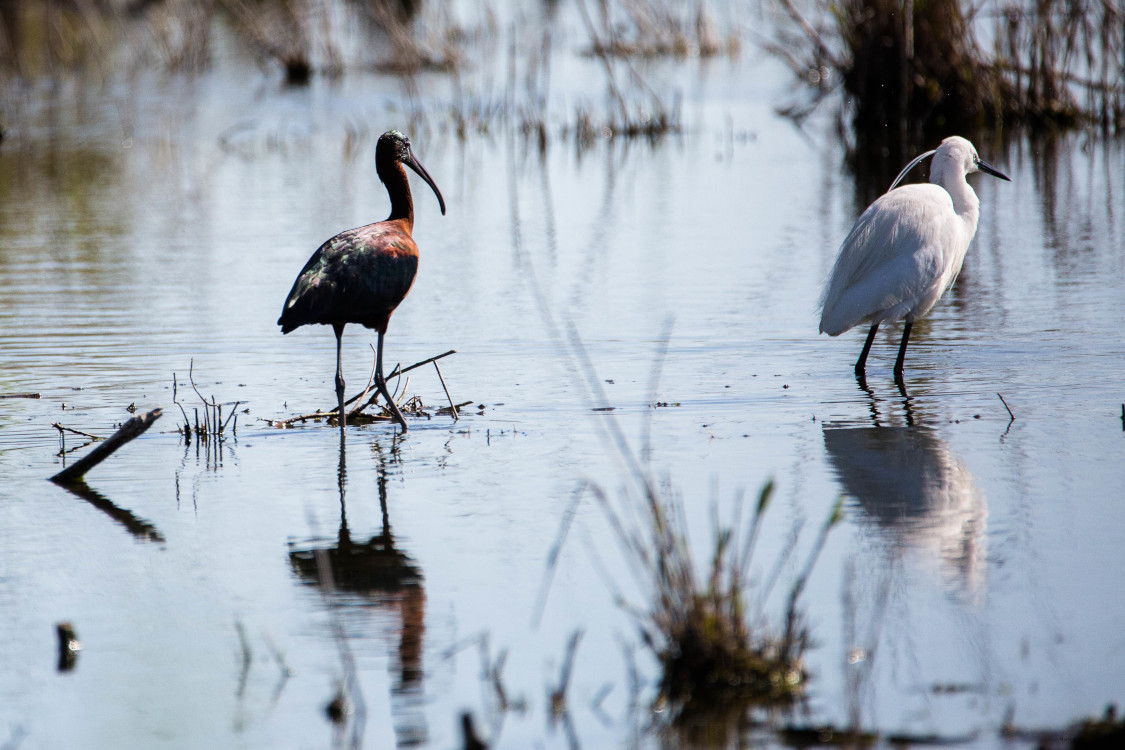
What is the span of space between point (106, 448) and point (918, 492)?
3.25 meters

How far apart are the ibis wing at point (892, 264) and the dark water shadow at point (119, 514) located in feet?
12.6

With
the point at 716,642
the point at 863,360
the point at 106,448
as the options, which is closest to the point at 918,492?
the point at 716,642

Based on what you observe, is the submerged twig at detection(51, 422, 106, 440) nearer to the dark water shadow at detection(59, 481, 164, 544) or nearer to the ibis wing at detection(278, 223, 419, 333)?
the dark water shadow at detection(59, 481, 164, 544)

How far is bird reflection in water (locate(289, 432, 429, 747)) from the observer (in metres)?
3.93

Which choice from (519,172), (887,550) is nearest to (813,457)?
(887,550)

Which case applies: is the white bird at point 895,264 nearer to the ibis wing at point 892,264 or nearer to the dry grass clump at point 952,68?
the ibis wing at point 892,264

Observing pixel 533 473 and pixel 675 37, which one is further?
pixel 675 37

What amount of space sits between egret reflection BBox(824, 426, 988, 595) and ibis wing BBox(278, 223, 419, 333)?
226 cm

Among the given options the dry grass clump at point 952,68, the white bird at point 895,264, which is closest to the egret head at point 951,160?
the white bird at point 895,264

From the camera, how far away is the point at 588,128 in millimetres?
19391

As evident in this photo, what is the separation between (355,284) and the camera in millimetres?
7090

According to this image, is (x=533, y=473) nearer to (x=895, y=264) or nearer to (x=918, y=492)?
(x=918, y=492)

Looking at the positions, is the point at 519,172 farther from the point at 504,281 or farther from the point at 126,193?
the point at 504,281

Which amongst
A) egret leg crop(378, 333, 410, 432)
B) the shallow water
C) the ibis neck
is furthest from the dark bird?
the shallow water
